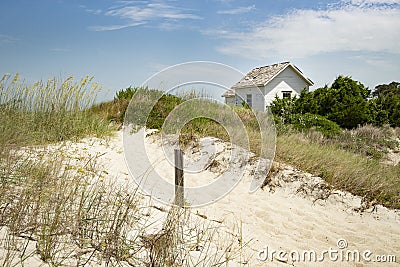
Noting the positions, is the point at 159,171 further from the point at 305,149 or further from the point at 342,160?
the point at 342,160

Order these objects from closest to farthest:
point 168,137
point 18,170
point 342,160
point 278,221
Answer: point 18,170 < point 278,221 < point 342,160 < point 168,137

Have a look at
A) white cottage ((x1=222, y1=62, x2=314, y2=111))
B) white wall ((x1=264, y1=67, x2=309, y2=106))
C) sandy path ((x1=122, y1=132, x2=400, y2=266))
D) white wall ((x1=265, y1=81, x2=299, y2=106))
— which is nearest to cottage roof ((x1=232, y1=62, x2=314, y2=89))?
white cottage ((x1=222, y1=62, x2=314, y2=111))

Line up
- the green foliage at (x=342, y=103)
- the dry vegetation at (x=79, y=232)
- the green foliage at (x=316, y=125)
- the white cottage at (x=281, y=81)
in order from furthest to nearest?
the white cottage at (x=281, y=81), the green foliage at (x=342, y=103), the green foliage at (x=316, y=125), the dry vegetation at (x=79, y=232)

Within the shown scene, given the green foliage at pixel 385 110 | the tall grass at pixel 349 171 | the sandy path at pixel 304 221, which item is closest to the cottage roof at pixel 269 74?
the green foliage at pixel 385 110

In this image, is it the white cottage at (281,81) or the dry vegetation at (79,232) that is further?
the white cottage at (281,81)

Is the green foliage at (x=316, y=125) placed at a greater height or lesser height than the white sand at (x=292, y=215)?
greater

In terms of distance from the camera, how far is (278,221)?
205 inches

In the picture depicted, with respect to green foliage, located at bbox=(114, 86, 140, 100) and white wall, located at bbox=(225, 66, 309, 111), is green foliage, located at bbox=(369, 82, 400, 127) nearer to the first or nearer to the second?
white wall, located at bbox=(225, 66, 309, 111)

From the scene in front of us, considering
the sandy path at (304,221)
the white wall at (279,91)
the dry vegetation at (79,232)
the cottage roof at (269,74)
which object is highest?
the cottage roof at (269,74)

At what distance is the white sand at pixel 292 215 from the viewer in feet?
14.9

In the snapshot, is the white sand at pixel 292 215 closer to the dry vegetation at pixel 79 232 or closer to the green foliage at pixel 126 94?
the dry vegetation at pixel 79 232

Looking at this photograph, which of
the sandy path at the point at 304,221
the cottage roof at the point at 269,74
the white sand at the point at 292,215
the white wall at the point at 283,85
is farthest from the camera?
the white wall at the point at 283,85

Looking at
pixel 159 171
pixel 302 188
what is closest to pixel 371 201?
pixel 302 188

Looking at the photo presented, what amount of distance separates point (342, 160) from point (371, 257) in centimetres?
299
